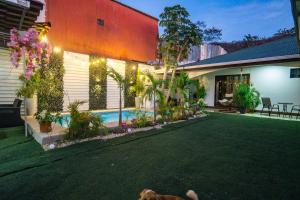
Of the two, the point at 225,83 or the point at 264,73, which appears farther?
the point at 225,83

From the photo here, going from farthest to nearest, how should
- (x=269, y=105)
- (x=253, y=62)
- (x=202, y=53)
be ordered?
(x=202, y=53)
(x=269, y=105)
(x=253, y=62)

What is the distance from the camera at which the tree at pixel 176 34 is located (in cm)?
1074

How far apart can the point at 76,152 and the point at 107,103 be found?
25.6 ft

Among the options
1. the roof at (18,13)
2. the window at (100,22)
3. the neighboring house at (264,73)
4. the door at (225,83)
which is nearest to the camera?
the roof at (18,13)

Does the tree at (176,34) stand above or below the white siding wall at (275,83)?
above

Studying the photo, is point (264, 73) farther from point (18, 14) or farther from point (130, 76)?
point (18, 14)

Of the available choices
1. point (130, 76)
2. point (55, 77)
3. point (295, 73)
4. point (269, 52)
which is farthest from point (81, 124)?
point (295, 73)

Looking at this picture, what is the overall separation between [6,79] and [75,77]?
9.86 feet

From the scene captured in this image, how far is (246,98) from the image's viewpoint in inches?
412

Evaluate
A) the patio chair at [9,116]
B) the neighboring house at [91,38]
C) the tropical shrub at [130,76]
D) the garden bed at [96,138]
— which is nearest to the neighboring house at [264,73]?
the tropical shrub at [130,76]

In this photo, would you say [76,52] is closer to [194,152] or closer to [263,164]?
[194,152]

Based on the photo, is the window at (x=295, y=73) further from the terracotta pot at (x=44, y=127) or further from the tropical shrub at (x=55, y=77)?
the tropical shrub at (x=55, y=77)

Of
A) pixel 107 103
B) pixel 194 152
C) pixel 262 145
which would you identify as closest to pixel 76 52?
pixel 107 103

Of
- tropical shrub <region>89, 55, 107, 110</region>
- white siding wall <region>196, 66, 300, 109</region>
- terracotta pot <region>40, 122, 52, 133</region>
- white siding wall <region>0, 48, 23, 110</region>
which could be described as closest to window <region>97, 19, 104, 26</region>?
tropical shrub <region>89, 55, 107, 110</region>
